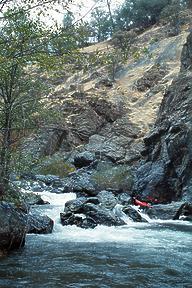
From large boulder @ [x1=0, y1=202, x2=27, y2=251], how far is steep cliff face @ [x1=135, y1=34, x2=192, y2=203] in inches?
453

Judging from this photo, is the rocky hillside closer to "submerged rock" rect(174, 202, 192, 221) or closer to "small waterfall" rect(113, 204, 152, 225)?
"small waterfall" rect(113, 204, 152, 225)

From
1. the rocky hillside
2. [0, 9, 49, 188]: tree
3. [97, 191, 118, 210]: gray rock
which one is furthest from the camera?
the rocky hillside

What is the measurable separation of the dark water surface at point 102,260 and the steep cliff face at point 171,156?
24.6ft

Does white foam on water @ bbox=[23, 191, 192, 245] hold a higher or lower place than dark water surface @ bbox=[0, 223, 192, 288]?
Answer: higher

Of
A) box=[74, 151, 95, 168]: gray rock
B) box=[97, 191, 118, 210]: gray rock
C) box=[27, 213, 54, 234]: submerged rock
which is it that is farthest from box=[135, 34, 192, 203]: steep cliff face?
box=[27, 213, 54, 234]: submerged rock

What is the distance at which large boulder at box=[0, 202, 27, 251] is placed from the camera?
447 inches

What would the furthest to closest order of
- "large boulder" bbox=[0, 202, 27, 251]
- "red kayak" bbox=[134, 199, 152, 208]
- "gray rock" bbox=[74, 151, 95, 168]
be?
1. "gray rock" bbox=[74, 151, 95, 168]
2. "red kayak" bbox=[134, 199, 152, 208]
3. "large boulder" bbox=[0, 202, 27, 251]

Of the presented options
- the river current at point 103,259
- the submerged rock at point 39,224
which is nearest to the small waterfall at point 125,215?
the river current at point 103,259

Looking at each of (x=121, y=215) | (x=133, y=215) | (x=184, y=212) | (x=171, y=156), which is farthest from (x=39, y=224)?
(x=171, y=156)

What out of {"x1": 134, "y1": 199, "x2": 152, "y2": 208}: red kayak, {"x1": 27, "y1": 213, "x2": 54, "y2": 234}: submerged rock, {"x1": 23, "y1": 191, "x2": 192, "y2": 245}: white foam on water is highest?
{"x1": 134, "y1": 199, "x2": 152, "y2": 208}: red kayak

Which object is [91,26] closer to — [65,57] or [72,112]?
[65,57]

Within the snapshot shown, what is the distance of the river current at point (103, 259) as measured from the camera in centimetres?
903

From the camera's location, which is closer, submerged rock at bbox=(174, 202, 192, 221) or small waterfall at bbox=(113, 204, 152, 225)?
small waterfall at bbox=(113, 204, 152, 225)

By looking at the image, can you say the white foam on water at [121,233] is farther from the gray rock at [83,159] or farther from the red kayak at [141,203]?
the gray rock at [83,159]
